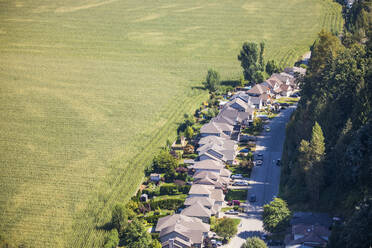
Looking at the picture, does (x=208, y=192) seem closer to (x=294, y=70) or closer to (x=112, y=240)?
(x=112, y=240)

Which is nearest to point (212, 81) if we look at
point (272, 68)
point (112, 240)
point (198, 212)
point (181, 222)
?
point (272, 68)

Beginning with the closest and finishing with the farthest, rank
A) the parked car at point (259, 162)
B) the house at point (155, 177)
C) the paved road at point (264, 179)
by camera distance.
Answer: the paved road at point (264, 179) → the house at point (155, 177) → the parked car at point (259, 162)

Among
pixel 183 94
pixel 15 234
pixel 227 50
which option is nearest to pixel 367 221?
pixel 15 234

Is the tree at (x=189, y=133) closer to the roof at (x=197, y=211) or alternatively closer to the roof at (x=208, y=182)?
the roof at (x=208, y=182)

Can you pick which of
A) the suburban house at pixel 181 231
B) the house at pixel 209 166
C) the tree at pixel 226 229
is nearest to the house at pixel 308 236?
the tree at pixel 226 229

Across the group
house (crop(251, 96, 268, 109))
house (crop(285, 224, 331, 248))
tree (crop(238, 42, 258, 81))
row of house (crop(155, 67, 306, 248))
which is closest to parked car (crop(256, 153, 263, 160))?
row of house (crop(155, 67, 306, 248))
